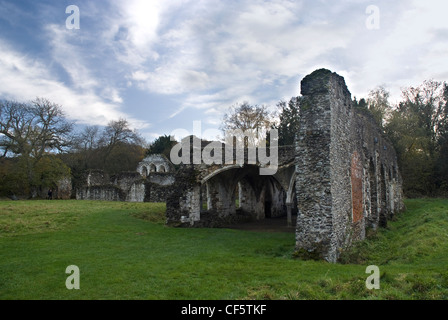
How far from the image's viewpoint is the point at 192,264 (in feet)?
30.8

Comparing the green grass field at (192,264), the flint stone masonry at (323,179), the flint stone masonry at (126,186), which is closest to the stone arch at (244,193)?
the flint stone masonry at (323,179)

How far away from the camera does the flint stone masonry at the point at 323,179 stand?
10.8m

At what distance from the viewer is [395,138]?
38250 millimetres

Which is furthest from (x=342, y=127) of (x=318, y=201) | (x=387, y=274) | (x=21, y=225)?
(x=21, y=225)

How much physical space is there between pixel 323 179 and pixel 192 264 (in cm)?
479

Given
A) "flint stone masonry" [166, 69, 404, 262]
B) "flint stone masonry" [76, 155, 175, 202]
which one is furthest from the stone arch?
"flint stone masonry" [76, 155, 175, 202]

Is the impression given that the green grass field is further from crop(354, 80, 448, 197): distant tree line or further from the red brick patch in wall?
crop(354, 80, 448, 197): distant tree line

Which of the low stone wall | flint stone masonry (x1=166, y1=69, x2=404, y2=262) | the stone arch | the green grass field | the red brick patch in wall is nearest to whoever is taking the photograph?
the green grass field

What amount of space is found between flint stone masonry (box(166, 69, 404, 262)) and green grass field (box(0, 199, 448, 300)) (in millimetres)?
1112

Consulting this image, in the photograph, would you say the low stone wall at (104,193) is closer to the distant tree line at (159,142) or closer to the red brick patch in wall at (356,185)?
the distant tree line at (159,142)

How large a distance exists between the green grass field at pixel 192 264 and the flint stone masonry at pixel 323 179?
3.65 feet

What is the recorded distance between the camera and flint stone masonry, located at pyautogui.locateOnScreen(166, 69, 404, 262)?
10.8 metres

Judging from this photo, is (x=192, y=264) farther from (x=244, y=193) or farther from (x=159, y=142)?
(x=159, y=142)
